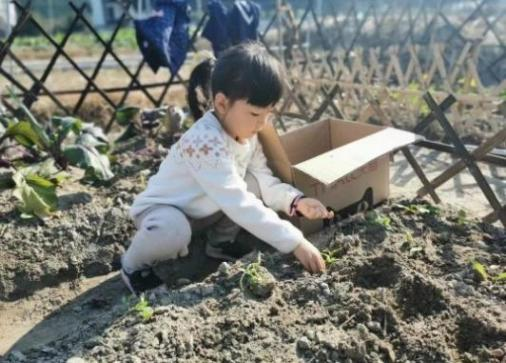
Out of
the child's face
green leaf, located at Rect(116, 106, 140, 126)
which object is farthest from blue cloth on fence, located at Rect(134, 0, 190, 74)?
the child's face

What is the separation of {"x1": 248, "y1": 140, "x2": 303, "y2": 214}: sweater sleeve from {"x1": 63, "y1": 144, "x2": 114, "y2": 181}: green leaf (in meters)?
1.29

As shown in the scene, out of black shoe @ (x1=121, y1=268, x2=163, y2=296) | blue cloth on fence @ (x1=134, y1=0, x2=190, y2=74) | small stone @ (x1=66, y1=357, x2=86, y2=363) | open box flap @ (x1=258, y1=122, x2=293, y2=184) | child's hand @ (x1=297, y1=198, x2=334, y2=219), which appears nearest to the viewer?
small stone @ (x1=66, y1=357, x2=86, y2=363)

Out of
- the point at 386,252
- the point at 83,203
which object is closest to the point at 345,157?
the point at 386,252

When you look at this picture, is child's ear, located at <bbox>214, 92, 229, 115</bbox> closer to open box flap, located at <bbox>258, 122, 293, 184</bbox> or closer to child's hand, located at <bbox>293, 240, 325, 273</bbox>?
open box flap, located at <bbox>258, 122, 293, 184</bbox>

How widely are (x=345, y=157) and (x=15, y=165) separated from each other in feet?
7.51

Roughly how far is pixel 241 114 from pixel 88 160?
5.48ft

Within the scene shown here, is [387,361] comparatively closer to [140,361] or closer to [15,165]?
[140,361]

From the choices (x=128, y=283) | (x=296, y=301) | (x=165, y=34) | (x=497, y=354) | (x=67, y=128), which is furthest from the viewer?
(x=165, y=34)

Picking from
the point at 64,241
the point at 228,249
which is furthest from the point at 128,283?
the point at 64,241

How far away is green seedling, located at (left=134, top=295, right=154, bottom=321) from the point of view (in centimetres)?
206

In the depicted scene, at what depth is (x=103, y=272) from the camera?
313 cm

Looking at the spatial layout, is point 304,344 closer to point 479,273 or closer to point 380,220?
point 479,273

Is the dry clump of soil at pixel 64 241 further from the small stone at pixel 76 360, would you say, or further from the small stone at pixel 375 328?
the small stone at pixel 375 328

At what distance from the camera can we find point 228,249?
2982 millimetres
